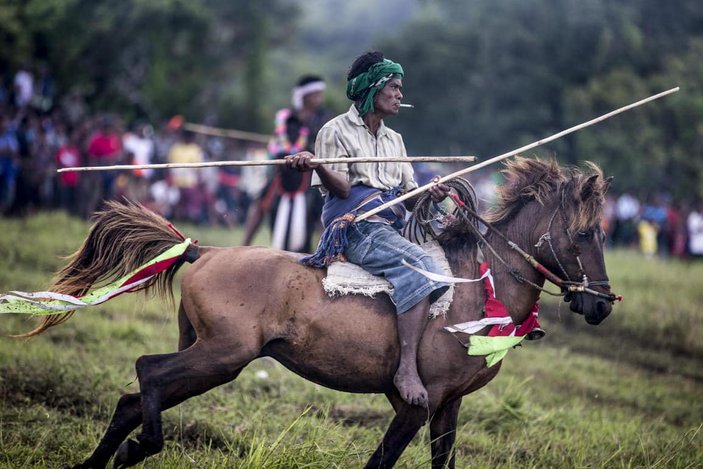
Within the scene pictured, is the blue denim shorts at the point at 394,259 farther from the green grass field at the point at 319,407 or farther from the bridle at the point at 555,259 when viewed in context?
the green grass field at the point at 319,407

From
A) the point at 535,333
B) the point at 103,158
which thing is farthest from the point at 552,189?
the point at 103,158

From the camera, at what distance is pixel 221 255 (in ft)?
19.1

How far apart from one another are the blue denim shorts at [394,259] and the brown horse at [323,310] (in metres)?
0.19

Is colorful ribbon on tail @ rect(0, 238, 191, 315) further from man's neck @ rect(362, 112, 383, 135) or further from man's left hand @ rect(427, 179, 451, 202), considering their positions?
man's left hand @ rect(427, 179, 451, 202)

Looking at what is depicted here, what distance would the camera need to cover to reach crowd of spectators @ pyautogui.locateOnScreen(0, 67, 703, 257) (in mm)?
16719

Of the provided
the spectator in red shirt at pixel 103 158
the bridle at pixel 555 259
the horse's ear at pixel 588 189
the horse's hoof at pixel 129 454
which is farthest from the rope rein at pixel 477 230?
the spectator in red shirt at pixel 103 158

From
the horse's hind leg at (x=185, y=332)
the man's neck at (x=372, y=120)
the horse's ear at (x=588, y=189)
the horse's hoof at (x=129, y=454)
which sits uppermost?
the man's neck at (x=372, y=120)

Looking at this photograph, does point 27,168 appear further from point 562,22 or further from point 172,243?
point 562,22

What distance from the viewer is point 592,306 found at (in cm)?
566

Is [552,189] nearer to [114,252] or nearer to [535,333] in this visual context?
[535,333]

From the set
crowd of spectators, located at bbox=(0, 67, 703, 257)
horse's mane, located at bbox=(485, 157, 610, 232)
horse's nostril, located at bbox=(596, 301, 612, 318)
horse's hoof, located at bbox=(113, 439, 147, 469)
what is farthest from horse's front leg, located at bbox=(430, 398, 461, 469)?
crowd of spectators, located at bbox=(0, 67, 703, 257)

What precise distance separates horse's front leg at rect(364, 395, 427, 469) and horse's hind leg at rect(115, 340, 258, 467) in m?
1.01

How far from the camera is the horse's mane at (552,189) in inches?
228

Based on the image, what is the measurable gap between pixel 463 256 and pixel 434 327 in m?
0.62
